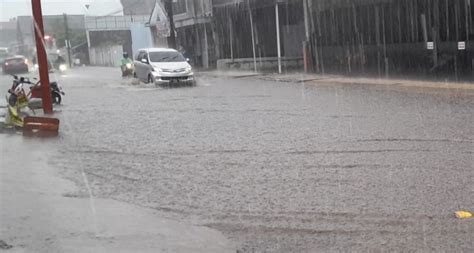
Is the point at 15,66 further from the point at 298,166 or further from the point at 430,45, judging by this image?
the point at 298,166

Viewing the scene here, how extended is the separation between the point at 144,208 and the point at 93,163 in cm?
278

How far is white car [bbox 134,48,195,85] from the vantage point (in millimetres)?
23922

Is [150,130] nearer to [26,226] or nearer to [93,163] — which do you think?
[93,163]

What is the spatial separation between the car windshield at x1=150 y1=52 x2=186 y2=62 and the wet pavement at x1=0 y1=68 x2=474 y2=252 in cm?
898

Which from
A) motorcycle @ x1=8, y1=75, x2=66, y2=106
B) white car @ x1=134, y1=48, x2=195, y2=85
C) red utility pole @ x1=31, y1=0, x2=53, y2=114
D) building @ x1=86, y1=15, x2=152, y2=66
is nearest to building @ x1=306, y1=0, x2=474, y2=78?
white car @ x1=134, y1=48, x2=195, y2=85

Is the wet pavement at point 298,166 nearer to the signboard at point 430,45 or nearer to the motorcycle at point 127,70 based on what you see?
the signboard at point 430,45

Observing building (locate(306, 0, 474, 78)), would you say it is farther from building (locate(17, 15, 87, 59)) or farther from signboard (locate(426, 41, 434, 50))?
building (locate(17, 15, 87, 59))

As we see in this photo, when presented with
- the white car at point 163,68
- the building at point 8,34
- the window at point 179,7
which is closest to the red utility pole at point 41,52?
the white car at point 163,68

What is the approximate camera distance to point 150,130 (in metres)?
12.3

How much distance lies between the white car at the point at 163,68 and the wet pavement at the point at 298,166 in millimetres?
7860

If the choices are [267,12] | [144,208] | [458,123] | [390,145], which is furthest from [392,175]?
[267,12]

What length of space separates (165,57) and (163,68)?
1.16 metres

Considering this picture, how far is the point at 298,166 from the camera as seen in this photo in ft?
27.4

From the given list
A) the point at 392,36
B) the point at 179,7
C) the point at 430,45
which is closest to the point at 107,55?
the point at 179,7
